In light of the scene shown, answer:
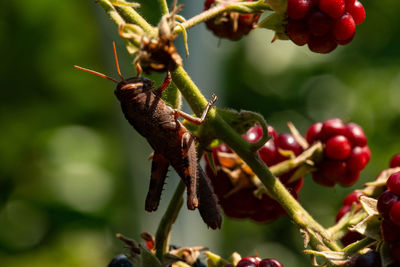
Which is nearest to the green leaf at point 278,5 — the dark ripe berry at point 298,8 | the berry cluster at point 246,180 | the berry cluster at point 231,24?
the dark ripe berry at point 298,8

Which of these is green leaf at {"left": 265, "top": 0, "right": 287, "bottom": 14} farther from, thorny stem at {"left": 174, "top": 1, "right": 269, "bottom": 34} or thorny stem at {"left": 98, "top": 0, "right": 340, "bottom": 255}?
thorny stem at {"left": 98, "top": 0, "right": 340, "bottom": 255}

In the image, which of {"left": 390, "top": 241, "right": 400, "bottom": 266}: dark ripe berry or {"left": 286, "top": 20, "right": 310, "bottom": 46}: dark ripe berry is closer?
{"left": 390, "top": 241, "right": 400, "bottom": 266}: dark ripe berry

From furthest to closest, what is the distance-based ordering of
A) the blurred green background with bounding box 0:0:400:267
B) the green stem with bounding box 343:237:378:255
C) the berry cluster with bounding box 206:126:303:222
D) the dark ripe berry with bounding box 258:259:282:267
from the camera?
the blurred green background with bounding box 0:0:400:267 → the berry cluster with bounding box 206:126:303:222 → the dark ripe berry with bounding box 258:259:282:267 → the green stem with bounding box 343:237:378:255

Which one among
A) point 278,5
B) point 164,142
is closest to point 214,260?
point 164,142

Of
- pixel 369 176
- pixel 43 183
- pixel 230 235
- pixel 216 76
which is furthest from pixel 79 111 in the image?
pixel 369 176

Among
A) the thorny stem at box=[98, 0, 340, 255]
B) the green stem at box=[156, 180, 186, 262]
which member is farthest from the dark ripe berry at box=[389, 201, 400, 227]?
the green stem at box=[156, 180, 186, 262]

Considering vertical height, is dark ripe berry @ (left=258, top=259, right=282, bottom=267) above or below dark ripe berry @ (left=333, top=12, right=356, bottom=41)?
below

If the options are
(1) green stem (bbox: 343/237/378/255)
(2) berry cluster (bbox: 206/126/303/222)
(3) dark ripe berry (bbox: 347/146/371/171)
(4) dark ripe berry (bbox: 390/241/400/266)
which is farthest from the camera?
(3) dark ripe berry (bbox: 347/146/371/171)
